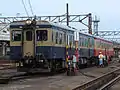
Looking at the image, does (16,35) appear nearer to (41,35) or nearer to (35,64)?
(41,35)

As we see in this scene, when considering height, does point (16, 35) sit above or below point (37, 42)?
above

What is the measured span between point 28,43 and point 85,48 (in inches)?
413

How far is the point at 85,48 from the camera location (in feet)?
99.1

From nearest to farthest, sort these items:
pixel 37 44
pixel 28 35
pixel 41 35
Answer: pixel 37 44 < pixel 41 35 < pixel 28 35

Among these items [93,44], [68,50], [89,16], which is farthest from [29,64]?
[89,16]

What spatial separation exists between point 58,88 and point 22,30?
7.49m

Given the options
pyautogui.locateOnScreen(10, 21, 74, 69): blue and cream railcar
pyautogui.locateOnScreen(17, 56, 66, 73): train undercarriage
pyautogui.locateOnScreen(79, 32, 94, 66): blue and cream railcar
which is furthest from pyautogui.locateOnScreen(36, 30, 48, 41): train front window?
pyautogui.locateOnScreen(79, 32, 94, 66): blue and cream railcar

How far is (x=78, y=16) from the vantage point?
5422 centimetres

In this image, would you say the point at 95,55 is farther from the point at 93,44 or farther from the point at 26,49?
the point at 26,49

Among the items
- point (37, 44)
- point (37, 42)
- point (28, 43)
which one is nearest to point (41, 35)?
point (37, 42)

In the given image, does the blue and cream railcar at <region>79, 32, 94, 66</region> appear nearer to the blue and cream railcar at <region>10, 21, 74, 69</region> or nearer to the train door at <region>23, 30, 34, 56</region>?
the blue and cream railcar at <region>10, 21, 74, 69</region>

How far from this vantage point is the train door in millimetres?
20528

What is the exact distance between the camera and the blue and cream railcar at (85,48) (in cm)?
2844

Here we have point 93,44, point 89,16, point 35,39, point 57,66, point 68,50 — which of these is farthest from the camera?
point 89,16
